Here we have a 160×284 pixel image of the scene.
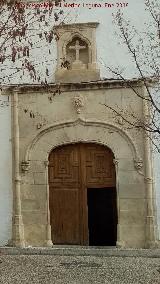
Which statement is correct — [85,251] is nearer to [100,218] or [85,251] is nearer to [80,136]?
[80,136]

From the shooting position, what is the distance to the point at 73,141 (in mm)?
10477

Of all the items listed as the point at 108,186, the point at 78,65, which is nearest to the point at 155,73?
the point at 78,65

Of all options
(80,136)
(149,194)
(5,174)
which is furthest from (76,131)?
(149,194)

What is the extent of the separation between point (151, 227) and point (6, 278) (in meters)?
3.36

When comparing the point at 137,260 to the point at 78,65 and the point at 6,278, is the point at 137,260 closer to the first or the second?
the point at 6,278

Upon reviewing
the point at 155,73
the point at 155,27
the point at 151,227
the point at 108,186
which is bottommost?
the point at 151,227

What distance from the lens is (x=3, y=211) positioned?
408 inches

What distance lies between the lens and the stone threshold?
9.57 metres

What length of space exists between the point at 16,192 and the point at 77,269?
8.36 ft

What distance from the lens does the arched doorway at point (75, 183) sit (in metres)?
10.4

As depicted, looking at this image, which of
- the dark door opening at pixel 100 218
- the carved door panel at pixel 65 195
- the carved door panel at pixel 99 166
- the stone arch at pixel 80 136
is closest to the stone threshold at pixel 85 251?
the carved door panel at pixel 65 195

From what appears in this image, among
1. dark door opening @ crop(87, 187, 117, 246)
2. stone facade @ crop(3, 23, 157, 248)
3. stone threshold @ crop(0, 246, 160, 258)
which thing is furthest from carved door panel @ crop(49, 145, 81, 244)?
dark door opening @ crop(87, 187, 117, 246)

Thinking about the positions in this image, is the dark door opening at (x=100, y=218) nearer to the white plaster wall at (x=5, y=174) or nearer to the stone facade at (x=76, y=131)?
the stone facade at (x=76, y=131)

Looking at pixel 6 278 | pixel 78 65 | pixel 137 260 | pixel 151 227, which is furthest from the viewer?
pixel 78 65
